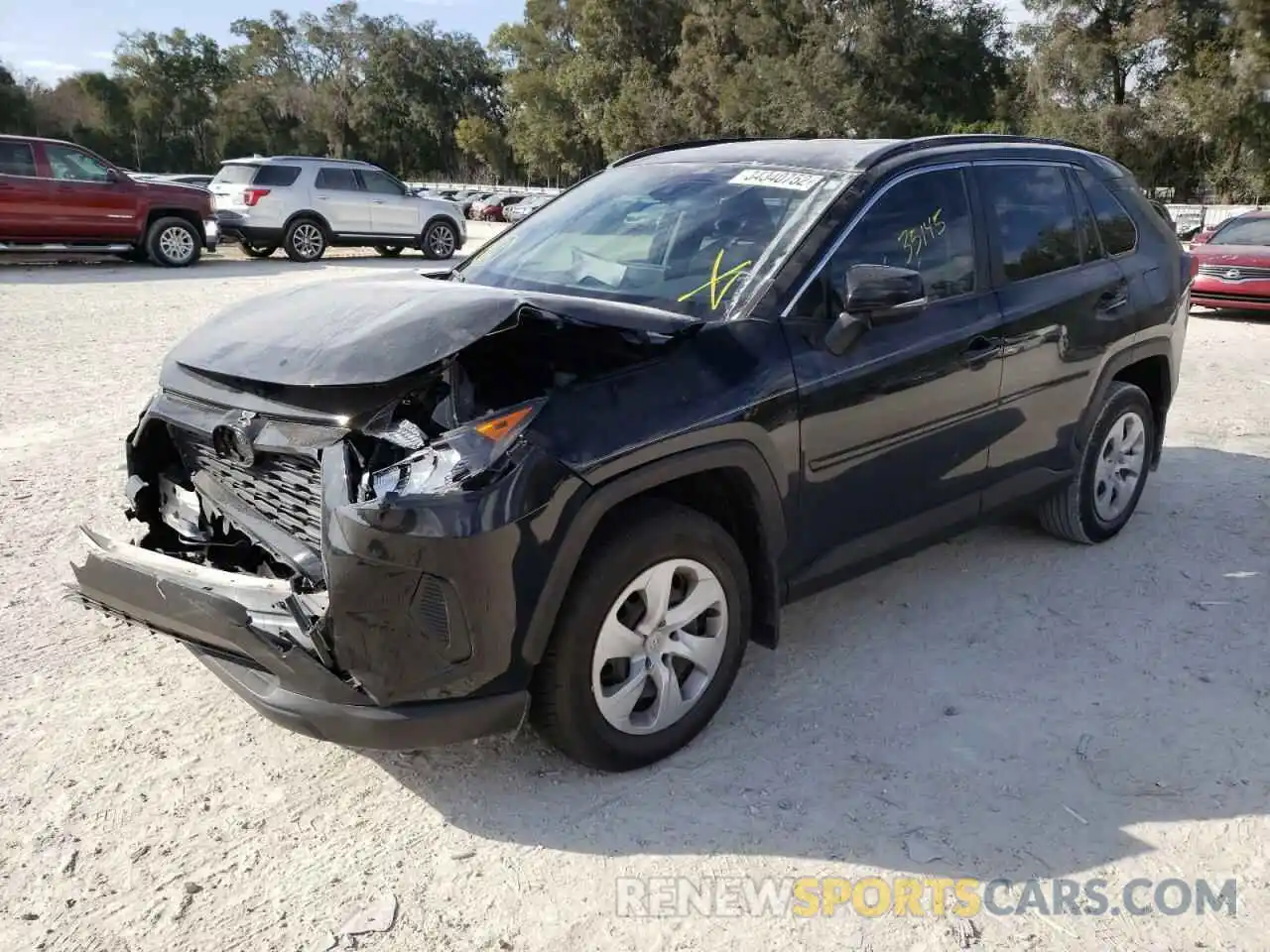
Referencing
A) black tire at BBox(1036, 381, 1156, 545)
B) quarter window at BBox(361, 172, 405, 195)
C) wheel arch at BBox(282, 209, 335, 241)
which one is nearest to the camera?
black tire at BBox(1036, 381, 1156, 545)

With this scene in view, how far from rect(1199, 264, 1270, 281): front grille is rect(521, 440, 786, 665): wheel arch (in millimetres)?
11014

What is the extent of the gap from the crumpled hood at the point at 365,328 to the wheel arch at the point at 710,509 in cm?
41

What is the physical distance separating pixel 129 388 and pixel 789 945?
697 cm

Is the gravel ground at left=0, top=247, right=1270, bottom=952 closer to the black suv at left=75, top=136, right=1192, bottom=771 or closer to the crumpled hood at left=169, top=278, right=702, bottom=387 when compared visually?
the black suv at left=75, top=136, right=1192, bottom=771

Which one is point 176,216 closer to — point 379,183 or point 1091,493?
point 379,183

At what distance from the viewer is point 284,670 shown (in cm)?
267

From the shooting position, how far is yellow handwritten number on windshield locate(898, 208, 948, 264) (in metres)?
3.74

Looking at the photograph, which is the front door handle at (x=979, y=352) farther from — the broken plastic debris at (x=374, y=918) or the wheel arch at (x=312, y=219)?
the wheel arch at (x=312, y=219)

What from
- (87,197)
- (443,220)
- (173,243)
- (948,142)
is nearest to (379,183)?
(443,220)

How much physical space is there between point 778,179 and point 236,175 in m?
16.9

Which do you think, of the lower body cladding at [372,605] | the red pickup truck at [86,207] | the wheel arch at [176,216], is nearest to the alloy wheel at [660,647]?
the lower body cladding at [372,605]

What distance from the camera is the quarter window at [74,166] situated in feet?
49.6

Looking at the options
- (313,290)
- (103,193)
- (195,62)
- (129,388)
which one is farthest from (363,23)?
(313,290)

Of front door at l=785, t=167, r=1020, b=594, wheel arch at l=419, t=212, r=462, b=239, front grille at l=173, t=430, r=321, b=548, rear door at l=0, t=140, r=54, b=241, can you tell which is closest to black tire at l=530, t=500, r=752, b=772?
front door at l=785, t=167, r=1020, b=594
